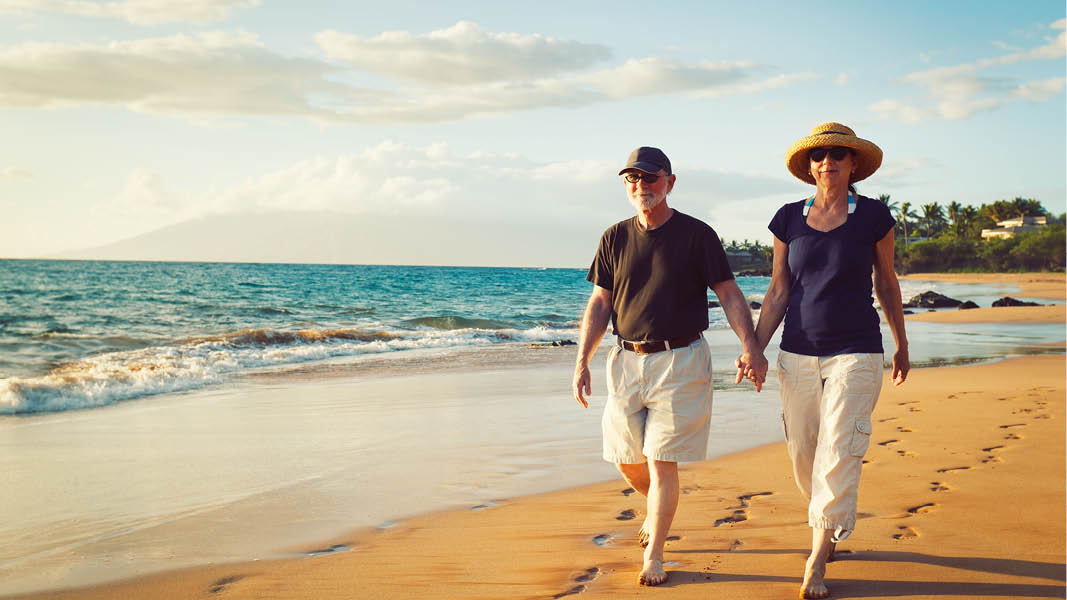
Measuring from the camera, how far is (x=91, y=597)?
360 cm

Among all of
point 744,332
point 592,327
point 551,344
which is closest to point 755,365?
point 744,332

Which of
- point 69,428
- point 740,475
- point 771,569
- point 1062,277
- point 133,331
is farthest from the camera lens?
point 1062,277

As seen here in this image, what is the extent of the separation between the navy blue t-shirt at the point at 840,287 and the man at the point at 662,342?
265mm

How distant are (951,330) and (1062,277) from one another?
4885 centimetres

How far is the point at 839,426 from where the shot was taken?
11.1ft

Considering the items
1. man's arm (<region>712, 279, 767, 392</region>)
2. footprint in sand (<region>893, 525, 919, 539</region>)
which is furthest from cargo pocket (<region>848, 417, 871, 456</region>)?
footprint in sand (<region>893, 525, 919, 539</region>)

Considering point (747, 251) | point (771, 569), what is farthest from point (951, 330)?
point (747, 251)

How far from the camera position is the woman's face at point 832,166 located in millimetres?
3602

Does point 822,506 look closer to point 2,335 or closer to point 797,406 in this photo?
point 797,406

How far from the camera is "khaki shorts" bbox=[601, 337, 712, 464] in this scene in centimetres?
362

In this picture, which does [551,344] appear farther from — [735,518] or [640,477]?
[640,477]

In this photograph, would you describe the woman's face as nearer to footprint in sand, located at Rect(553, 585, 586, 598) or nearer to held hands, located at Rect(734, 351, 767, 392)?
held hands, located at Rect(734, 351, 767, 392)

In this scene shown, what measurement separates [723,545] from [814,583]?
0.74 metres

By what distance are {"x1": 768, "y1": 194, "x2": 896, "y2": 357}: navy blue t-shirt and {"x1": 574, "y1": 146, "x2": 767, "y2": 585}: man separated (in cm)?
27
